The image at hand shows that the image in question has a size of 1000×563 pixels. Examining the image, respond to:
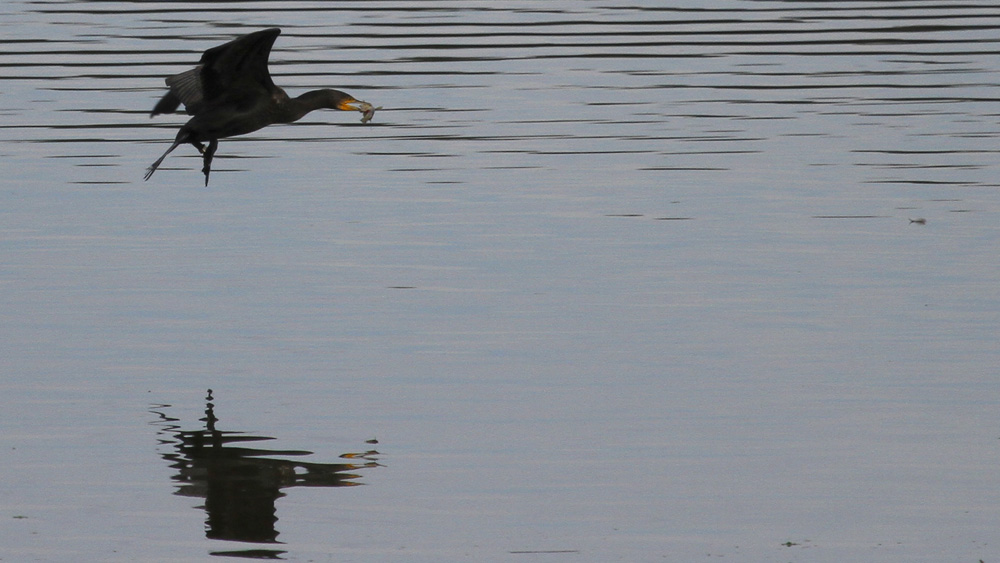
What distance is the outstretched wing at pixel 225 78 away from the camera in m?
9.58

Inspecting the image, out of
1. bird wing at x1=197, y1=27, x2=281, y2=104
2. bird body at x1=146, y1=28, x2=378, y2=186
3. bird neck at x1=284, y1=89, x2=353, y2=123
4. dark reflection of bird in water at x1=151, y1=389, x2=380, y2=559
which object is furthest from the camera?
bird neck at x1=284, y1=89, x2=353, y2=123

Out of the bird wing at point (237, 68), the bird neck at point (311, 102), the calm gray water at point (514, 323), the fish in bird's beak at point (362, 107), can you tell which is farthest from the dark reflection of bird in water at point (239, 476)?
Answer: the bird neck at point (311, 102)

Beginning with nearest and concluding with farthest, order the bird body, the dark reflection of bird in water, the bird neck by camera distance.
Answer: the dark reflection of bird in water, the bird body, the bird neck

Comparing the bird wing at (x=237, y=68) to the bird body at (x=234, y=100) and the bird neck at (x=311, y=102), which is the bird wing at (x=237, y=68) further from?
the bird neck at (x=311, y=102)

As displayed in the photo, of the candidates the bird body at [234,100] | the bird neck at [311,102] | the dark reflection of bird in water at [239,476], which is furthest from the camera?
the bird neck at [311,102]

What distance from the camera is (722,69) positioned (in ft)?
63.7

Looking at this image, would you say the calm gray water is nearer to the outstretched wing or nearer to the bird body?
the bird body

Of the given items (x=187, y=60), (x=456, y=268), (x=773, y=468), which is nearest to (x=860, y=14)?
(x=187, y=60)

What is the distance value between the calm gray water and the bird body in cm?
100

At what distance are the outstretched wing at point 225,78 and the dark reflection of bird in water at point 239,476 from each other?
2.44m

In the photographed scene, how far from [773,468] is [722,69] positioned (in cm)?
1252

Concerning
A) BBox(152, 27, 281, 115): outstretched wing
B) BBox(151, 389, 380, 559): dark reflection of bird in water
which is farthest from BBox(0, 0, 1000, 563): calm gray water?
BBox(152, 27, 281, 115): outstretched wing

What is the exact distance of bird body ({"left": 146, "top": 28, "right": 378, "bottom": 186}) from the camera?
9750mm

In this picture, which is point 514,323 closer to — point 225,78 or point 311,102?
point 311,102
